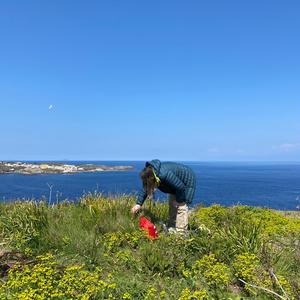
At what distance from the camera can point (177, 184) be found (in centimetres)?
778

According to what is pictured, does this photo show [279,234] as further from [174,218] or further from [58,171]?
[58,171]

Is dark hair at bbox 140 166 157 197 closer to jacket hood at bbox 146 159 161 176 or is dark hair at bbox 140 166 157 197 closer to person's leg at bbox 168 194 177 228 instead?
jacket hood at bbox 146 159 161 176

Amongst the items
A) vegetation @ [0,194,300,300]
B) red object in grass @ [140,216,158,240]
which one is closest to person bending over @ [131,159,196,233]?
red object in grass @ [140,216,158,240]

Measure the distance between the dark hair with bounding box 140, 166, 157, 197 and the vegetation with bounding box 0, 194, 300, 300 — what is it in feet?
2.74

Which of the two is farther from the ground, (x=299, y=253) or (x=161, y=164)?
(x=161, y=164)

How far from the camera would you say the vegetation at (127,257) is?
471 centimetres

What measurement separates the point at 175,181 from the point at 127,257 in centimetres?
215

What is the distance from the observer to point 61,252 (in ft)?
21.6

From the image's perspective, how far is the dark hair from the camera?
24.6 ft

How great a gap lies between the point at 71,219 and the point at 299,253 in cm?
456

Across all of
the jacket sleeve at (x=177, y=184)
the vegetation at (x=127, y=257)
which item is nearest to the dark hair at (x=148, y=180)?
the jacket sleeve at (x=177, y=184)

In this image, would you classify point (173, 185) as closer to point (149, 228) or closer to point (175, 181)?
point (175, 181)

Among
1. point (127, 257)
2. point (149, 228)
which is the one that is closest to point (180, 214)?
point (149, 228)

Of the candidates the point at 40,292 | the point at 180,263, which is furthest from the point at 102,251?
the point at 40,292
